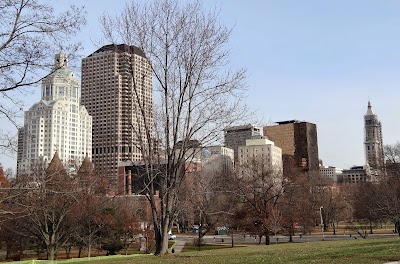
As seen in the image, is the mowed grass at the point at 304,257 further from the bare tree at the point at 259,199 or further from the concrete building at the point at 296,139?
the concrete building at the point at 296,139

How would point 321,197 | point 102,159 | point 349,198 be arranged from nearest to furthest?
point 102,159
point 321,197
point 349,198

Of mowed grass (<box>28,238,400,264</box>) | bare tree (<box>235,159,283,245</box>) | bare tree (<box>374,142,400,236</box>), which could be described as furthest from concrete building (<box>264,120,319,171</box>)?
mowed grass (<box>28,238,400,264</box>)

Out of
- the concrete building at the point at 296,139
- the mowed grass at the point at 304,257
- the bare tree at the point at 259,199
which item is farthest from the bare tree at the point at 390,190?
the concrete building at the point at 296,139

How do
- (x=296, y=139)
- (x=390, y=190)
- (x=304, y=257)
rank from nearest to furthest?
(x=304, y=257)
(x=390, y=190)
(x=296, y=139)

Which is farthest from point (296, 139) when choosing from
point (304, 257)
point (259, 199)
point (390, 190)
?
point (304, 257)

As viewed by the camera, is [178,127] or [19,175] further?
[19,175]

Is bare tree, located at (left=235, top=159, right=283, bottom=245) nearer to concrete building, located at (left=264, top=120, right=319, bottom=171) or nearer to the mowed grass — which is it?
the mowed grass

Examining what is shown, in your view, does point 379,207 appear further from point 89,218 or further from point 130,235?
point 89,218

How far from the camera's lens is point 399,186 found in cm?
4156

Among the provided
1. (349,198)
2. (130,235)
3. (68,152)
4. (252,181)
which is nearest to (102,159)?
(130,235)

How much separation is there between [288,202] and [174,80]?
1228 inches

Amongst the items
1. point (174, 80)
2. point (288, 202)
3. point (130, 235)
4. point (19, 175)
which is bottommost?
point (130, 235)

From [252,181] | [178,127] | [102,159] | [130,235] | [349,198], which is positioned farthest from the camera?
[349,198]

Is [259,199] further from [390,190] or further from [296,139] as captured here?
[296,139]
